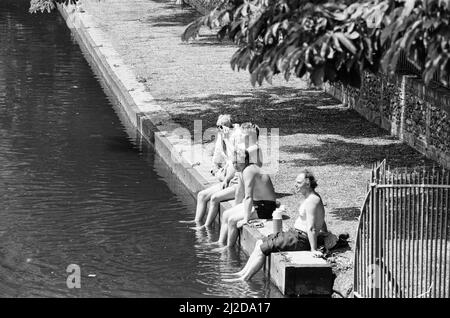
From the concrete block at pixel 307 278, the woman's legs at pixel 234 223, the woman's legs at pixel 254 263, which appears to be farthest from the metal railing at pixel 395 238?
the woman's legs at pixel 234 223

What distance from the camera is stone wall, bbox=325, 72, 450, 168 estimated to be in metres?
17.1

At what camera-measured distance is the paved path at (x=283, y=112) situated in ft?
51.0

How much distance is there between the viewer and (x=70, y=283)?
12742mm

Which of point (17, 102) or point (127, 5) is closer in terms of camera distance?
point (17, 102)

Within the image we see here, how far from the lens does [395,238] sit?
1115 centimetres

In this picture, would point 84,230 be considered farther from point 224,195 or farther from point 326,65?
point 326,65

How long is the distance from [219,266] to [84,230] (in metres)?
2.28

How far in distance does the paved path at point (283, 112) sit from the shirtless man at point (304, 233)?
353 mm

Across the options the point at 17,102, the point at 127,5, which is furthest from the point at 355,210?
the point at 127,5

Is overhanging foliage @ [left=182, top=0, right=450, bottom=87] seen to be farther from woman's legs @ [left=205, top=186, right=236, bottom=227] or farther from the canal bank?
woman's legs @ [left=205, top=186, right=236, bottom=227]

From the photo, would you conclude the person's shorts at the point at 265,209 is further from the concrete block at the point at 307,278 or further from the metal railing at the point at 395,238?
the metal railing at the point at 395,238

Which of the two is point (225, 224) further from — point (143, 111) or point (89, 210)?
point (143, 111)

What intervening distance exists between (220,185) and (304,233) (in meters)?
3.10

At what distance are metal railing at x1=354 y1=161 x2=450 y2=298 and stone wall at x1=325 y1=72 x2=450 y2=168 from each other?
472cm
